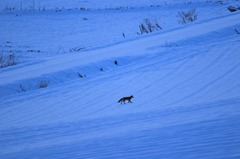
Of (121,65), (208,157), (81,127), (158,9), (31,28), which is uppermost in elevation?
(158,9)

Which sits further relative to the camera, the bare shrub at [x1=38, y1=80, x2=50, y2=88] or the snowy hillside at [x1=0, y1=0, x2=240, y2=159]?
the bare shrub at [x1=38, y1=80, x2=50, y2=88]

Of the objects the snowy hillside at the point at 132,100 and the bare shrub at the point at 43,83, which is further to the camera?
the bare shrub at the point at 43,83

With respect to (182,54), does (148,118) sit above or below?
below

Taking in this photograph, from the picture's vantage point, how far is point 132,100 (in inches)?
222

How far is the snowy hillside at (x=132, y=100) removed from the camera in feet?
11.7

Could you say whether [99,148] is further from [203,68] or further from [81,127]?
[203,68]

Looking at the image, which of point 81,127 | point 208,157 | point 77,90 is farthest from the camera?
point 77,90

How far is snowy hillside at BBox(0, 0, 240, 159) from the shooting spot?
356 cm

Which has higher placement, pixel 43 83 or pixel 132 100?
pixel 43 83

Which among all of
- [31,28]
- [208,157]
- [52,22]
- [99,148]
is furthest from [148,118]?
[52,22]

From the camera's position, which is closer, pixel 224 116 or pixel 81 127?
pixel 224 116

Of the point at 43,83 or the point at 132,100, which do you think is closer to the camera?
the point at 132,100

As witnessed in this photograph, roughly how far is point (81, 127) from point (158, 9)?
721 inches

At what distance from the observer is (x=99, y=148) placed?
358 cm
